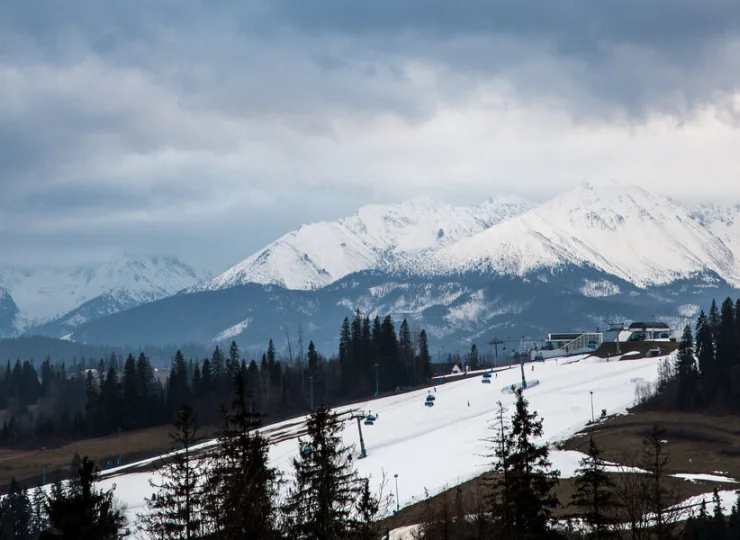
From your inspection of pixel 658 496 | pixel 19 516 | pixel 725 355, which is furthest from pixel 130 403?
pixel 658 496

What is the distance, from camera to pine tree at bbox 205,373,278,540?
1289 inches

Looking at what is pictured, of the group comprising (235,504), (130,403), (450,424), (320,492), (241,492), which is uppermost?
(130,403)

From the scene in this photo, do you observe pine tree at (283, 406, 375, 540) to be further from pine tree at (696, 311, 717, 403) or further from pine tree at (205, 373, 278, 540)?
pine tree at (696, 311, 717, 403)

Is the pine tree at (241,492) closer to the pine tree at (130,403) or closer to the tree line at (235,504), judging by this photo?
the tree line at (235,504)

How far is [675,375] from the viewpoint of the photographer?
159000 millimetres

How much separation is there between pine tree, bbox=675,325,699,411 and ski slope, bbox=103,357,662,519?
744 cm

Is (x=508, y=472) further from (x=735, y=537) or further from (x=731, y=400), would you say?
(x=731, y=400)

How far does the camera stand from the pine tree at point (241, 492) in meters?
32.8

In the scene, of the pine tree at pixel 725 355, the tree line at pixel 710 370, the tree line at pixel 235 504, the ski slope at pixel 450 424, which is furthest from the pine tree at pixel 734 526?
the pine tree at pixel 725 355

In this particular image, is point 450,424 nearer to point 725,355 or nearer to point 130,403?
point 725,355

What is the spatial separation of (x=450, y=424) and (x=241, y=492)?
112 meters

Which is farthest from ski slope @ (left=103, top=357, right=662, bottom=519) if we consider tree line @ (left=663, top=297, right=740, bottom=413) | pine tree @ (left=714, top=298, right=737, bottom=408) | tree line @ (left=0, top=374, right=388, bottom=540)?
tree line @ (left=0, top=374, right=388, bottom=540)

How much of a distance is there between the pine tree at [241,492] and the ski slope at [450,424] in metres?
46.9

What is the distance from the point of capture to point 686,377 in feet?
492
